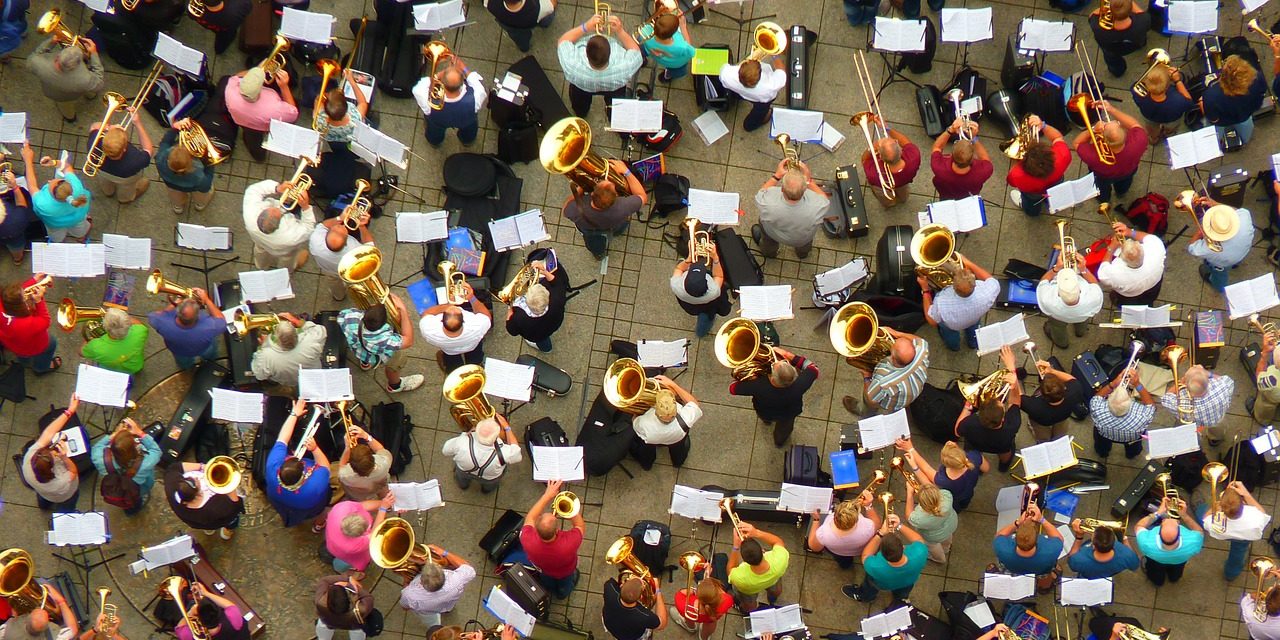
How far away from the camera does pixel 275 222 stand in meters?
14.8

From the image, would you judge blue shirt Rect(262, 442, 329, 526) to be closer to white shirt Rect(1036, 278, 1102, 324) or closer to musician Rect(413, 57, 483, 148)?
musician Rect(413, 57, 483, 148)

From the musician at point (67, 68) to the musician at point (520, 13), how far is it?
15.3 ft

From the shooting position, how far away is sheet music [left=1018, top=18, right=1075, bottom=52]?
16.0 m

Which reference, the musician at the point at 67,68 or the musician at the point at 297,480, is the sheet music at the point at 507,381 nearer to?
the musician at the point at 297,480

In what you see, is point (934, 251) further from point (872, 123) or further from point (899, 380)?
point (872, 123)

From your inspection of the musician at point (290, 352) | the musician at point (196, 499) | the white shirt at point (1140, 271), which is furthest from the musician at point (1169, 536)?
the musician at point (196, 499)

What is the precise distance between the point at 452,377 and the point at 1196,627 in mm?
8992

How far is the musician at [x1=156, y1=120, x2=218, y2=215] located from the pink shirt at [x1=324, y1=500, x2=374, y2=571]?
4191 mm

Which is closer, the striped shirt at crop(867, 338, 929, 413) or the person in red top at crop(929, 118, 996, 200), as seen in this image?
the striped shirt at crop(867, 338, 929, 413)

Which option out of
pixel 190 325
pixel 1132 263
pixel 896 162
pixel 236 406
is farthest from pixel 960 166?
pixel 190 325

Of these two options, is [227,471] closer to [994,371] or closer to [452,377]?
[452,377]

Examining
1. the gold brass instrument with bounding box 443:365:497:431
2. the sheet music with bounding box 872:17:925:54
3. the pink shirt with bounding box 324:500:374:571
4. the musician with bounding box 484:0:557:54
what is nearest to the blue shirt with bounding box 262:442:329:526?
the pink shirt with bounding box 324:500:374:571

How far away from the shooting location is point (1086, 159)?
15.6m

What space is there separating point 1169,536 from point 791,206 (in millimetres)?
5337
